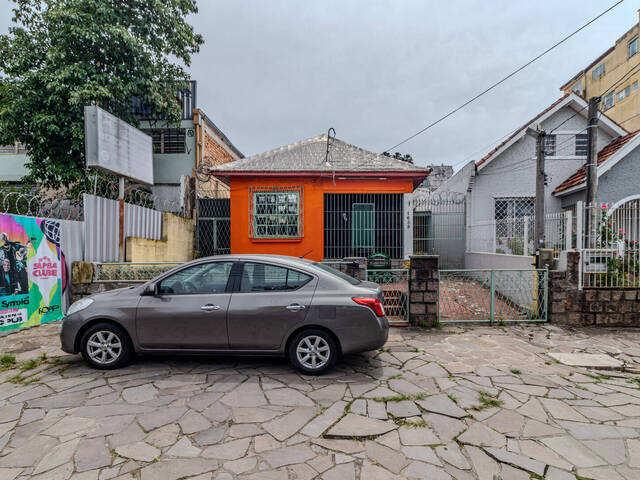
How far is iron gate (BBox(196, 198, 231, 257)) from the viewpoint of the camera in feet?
37.6

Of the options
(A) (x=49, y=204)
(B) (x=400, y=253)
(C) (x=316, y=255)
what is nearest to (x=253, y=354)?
(A) (x=49, y=204)

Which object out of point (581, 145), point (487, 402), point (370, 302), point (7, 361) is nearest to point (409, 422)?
point (487, 402)

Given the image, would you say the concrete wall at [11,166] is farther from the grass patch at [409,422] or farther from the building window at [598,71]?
the building window at [598,71]

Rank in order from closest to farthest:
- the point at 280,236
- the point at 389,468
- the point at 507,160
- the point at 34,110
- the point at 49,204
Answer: the point at 389,468, the point at 49,204, the point at 280,236, the point at 34,110, the point at 507,160

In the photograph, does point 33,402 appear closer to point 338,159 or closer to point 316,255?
point 316,255

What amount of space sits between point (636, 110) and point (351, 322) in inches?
1367

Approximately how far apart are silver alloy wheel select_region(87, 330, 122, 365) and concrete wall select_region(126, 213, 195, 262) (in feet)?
14.2

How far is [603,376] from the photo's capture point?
14.3 ft

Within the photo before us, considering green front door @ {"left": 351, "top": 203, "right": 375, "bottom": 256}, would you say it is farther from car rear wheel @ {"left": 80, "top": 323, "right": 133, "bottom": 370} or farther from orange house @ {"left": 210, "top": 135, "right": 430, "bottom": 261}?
car rear wheel @ {"left": 80, "top": 323, "right": 133, "bottom": 370}

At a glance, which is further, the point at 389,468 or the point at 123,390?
the point at 123,390

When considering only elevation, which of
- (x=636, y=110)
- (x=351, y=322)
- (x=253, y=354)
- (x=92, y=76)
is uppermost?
(x=636, y=110)

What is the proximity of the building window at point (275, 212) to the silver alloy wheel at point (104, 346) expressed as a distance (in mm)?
6404

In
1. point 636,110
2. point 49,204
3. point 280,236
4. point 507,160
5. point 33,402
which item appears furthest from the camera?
point 636,110

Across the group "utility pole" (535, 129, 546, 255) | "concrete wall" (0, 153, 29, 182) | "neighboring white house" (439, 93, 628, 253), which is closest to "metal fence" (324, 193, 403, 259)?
"neighboring white house" (439, 93, 628, 253)
